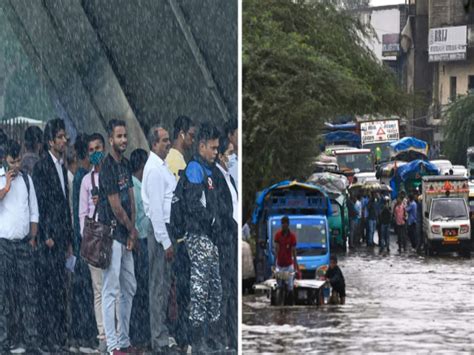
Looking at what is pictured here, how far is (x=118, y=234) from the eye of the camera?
434 inches

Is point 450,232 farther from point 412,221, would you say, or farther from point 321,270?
point 321,270

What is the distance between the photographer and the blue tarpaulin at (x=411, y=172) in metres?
51.5

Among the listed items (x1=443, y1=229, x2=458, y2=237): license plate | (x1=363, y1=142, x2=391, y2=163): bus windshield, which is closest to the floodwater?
(x1=443, y1=229, x2=458, y2=237): license plate

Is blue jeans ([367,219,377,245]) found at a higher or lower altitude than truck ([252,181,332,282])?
lower

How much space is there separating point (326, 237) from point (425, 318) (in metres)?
7.28

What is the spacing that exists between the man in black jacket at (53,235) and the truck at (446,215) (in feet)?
91.4

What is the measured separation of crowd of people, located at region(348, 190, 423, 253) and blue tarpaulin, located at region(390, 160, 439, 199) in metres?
7.07

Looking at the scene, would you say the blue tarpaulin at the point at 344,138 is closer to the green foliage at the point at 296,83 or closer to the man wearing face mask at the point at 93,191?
the green foliage at the point at 296,83

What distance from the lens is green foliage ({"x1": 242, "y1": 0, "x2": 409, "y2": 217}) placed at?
3072 cm

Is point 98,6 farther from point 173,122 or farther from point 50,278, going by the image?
point 50,278

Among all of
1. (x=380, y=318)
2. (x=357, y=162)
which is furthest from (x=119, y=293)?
(x=357, y=162)

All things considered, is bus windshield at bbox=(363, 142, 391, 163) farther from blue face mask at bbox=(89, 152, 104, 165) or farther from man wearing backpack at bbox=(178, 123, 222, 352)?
blue face mask at bbox=(89, 152, 104, 165)

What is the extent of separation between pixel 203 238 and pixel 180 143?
715 mm

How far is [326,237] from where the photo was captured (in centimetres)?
2959
